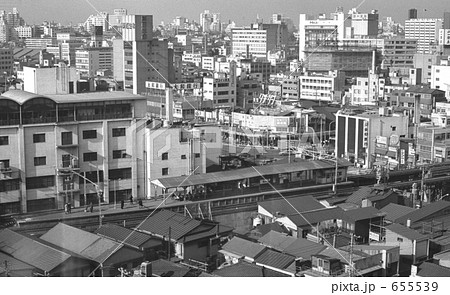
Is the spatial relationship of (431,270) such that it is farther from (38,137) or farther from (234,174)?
(38,137)

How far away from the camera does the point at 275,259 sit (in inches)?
136

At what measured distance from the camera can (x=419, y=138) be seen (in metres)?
7.56

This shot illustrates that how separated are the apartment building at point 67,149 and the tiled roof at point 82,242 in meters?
0.88

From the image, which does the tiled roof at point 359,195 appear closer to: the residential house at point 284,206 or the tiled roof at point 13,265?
the residential house at point 284,206

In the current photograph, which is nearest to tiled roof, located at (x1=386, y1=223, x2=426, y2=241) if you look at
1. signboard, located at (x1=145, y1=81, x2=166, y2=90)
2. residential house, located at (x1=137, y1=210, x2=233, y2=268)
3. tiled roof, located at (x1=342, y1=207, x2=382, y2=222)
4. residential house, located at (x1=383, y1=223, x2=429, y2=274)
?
residential house, located at (x1=383, y1=223, x2=429, y2=274)

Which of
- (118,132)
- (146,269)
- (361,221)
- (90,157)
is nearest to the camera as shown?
(146,269)

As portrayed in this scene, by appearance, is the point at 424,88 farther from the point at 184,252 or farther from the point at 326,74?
the point at 184,252

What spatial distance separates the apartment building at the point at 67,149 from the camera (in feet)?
15.3

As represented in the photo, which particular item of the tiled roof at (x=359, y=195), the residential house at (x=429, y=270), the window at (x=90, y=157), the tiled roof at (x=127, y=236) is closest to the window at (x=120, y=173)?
the window at (x=90, y=157)

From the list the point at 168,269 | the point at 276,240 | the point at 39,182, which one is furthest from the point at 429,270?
the point at 39,182

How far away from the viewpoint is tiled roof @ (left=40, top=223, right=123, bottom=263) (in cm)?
329

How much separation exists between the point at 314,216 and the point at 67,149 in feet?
5.61

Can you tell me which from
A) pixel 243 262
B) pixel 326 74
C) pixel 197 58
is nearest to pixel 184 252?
pixel 243 262

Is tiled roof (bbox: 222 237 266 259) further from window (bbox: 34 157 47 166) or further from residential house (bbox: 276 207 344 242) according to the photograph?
window (bbox: 34 157 47 166)
